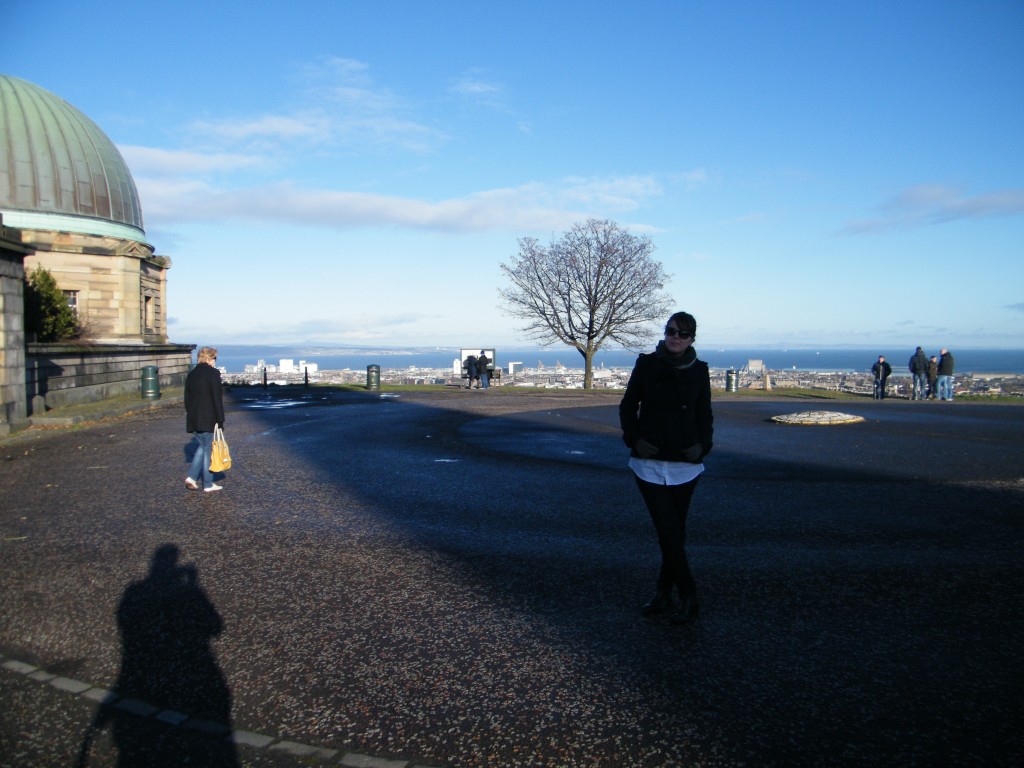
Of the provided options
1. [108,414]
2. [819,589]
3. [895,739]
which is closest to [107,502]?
[819,589]

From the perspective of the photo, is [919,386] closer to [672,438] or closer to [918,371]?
[918,371]

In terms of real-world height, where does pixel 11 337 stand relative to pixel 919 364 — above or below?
above

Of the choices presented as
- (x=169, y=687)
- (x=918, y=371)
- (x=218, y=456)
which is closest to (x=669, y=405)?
(x=169, y=687)

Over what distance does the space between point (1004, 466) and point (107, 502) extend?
1273 cm

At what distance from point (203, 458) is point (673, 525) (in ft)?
22.6

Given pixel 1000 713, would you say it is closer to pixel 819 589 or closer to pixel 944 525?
pixel 819 589

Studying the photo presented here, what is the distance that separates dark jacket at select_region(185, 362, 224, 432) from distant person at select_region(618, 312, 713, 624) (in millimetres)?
6478

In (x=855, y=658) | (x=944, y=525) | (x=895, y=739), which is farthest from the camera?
(x=944, y=525)

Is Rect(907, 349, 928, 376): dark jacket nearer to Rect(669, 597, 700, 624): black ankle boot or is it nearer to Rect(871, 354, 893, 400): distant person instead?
Rect(871, 354, 893, 400): distant person

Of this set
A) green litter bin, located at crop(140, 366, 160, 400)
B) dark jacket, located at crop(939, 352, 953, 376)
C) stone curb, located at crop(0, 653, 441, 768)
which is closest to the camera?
stone curb, located at crop(0, 653, 441, 768)

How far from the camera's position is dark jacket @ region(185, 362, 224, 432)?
31.3ft

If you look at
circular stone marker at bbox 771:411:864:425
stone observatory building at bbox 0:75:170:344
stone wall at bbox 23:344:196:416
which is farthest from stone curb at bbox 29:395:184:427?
circular stone marker at bbox 771:411:864:425

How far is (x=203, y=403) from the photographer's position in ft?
31.3

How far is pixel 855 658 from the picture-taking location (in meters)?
4.31
